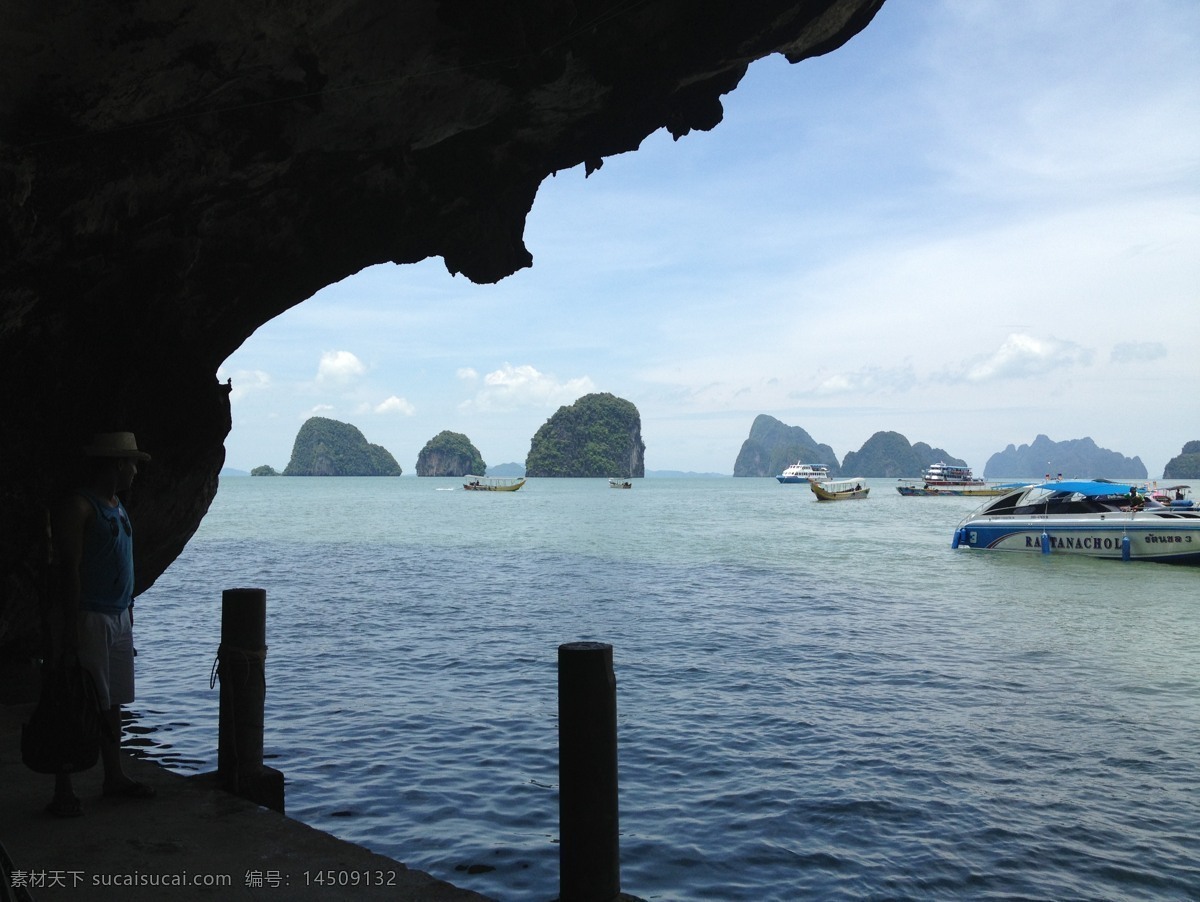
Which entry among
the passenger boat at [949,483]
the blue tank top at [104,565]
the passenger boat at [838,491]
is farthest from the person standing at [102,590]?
the passenger boat at [949,483]

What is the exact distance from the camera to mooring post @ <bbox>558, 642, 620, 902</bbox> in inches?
156

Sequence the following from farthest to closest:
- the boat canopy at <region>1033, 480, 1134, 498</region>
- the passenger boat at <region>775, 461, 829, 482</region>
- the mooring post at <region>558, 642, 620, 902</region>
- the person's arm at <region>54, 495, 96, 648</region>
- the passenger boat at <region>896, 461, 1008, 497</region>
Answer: the passenger boat at <region>775, 461, 829, 482</region> < the passenger boat at <region>896, 461, 1008, 497</region> < the boat canopy at <region>1033, 480, 1134, 498</region> < the person's arm at <region>54, 495, 96, 648</region> < the mooring post at <region>558, 642, 620, 902</region>

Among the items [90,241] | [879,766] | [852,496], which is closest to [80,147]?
[90,241]

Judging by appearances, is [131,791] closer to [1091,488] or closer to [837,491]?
[1091,488]

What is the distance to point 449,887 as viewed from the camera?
422 centimetres

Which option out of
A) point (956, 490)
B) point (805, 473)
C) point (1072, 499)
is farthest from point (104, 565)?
point (805, 473)

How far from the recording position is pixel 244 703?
5551mm

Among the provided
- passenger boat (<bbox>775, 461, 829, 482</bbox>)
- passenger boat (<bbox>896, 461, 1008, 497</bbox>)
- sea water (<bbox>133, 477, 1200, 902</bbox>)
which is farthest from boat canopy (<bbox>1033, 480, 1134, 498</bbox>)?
passenger boat (<bbox>775, 461, 829, 482</bbox>)

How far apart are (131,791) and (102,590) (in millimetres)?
1238

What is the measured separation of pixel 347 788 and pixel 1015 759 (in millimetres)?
6675

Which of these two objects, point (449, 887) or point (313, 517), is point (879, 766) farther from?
point (313, 517)

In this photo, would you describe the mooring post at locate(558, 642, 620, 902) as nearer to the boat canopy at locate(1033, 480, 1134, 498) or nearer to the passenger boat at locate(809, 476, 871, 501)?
the boat canopy at locate(1033, 480, 1134, 498)

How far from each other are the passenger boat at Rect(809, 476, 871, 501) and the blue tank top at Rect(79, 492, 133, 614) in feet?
284

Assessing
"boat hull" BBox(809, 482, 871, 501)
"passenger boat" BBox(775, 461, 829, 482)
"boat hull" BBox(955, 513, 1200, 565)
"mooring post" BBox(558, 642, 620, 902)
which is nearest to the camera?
"mooring post" BBox(558, 642, 620, 902)
